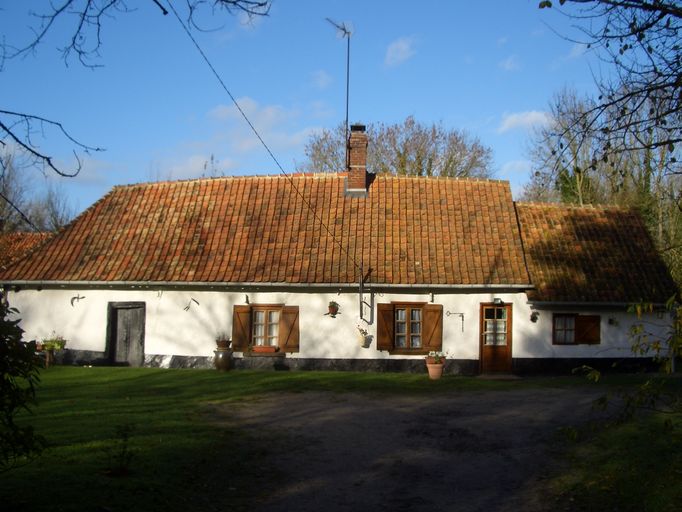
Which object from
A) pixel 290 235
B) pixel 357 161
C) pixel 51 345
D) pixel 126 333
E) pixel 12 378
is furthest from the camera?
pixel 357 161

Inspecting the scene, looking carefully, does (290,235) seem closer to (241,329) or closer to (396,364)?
(241,329)

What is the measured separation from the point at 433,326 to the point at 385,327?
1.38m

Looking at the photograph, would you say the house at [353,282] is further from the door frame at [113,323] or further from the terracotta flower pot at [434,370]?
the terracotta flower pot at [434,370]

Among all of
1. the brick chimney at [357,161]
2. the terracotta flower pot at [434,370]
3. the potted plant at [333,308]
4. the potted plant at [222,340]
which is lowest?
the terracotta flower pot at [434,370]

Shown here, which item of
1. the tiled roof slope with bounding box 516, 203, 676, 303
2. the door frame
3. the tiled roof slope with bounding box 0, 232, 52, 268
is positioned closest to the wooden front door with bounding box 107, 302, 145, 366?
the door frame

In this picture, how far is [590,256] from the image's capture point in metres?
21.1

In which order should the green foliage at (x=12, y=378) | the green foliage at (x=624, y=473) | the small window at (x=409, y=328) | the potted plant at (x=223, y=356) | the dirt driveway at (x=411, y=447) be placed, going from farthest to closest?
1. the small window at (x=409, y=328)
2. the potted plant at (x=223, y=356)
3. the dirt driveway at (x=411, y=447)
4. the green foliage at (x=624, y=473)
5. the green foliage at (x=12, y=378)

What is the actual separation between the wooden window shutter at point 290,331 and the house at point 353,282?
0.03 metres

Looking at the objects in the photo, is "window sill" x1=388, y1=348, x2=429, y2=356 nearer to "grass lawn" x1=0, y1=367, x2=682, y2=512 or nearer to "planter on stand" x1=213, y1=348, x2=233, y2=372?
"grass lawn" x1=0, y1=367, x2=682, y2=512

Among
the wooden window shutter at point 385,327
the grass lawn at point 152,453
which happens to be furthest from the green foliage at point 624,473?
the wooden window shutter at point 385,327

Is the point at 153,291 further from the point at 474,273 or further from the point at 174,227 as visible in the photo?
the point at 474,273

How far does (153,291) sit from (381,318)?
6.89 m

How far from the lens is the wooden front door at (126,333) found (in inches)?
803

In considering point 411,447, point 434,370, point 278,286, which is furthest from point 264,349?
point 411,447
